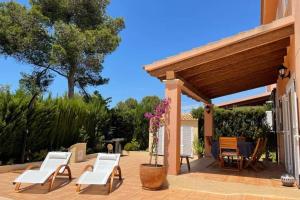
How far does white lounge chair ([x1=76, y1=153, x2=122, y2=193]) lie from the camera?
724 centimetres

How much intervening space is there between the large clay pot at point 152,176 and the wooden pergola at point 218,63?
1505 mm

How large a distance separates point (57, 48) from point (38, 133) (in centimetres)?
Answer: 811

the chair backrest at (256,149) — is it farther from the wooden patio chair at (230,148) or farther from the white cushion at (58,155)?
the white cushion at (58,155)

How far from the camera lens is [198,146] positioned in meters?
16.6

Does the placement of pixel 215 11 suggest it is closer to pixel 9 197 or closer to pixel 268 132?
pixel 268 132

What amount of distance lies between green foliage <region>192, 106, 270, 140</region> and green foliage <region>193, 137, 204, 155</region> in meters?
0.89

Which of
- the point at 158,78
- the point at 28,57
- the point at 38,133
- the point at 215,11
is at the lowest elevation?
the point at 38,133

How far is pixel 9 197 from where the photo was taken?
6703 mm

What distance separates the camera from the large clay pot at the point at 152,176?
7.52 m

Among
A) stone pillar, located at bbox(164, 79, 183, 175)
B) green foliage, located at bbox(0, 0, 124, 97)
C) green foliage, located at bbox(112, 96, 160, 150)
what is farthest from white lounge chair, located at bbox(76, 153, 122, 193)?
green foliage, located at bbox(0, 0, 124, 97)

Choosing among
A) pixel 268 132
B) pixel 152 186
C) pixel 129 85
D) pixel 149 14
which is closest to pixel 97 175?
pixel 152 186

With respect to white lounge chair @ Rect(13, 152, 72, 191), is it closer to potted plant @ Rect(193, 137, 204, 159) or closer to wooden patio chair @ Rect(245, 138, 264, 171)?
wooden patio chair @ Rect(245, 138, 264, 171)

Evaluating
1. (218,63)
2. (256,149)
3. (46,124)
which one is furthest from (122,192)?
(46,124)

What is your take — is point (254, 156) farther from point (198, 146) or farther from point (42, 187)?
point (42, 187)
